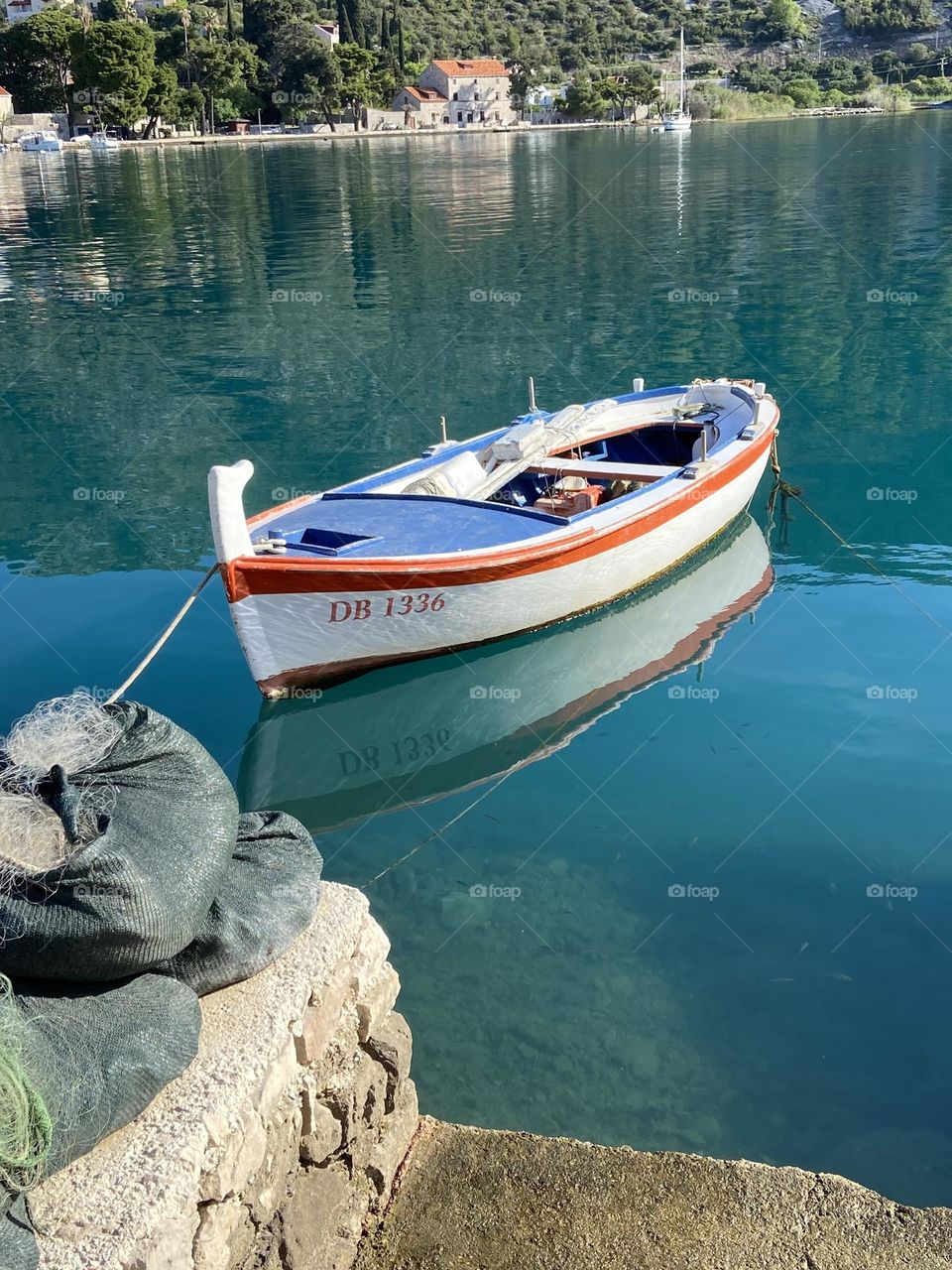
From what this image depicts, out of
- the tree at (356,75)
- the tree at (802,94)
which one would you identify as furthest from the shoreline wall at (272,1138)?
the tree at (802,94)

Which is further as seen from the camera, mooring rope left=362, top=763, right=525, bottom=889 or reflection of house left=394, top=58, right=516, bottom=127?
reflection of house left=394, top=58, right=516, bottom=127

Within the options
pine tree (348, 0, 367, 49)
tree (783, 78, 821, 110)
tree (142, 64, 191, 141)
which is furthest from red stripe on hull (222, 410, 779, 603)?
tree (783, 78, 821, 110)

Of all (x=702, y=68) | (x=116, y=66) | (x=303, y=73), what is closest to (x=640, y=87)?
(x=702, y=68)

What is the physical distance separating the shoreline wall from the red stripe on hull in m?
4.90

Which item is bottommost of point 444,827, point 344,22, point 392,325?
point 444,827

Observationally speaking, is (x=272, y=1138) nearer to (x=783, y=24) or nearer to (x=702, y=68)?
(x=702, y=68)

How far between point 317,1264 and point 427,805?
5.01 meters

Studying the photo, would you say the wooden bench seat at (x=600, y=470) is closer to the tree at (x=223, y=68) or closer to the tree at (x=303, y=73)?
the tree at (x=223, y=68)

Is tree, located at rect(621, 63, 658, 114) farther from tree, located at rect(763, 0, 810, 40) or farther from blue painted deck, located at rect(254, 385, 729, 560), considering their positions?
blue painted deck, located at rect(254, 385, 729, 560)

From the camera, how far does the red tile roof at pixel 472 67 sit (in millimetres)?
121900

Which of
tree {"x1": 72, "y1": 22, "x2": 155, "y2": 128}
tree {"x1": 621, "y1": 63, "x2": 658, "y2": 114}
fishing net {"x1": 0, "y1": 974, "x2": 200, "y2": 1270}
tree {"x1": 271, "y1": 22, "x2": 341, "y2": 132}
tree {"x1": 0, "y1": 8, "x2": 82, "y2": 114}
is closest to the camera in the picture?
fishing net {"x1": 0, "y1": 974, "x2": 200, "y2": 1270}

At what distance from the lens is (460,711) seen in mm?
10891

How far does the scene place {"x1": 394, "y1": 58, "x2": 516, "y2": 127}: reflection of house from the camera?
121312 mm

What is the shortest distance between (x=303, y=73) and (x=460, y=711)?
11327 centimetres
